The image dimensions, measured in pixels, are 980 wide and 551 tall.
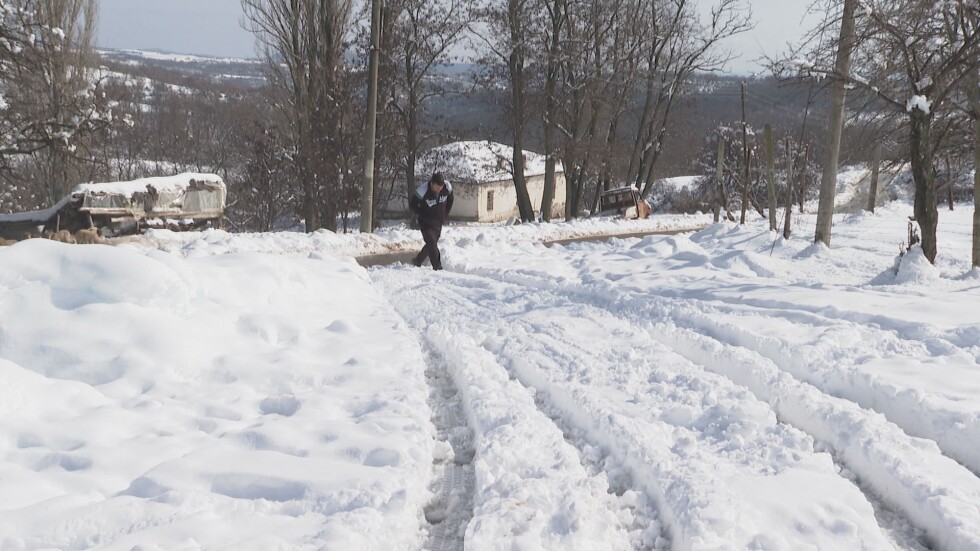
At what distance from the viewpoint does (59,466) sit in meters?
3.71

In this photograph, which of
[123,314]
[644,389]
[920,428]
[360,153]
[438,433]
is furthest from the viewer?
[360,153]

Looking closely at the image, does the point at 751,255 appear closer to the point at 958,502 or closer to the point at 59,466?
the point at 958,502

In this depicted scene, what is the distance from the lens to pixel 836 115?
43.7 ft

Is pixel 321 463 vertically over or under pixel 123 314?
under

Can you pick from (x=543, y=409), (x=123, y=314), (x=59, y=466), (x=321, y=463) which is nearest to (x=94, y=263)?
(x=123, y=314)

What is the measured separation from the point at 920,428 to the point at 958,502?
3.54 ft

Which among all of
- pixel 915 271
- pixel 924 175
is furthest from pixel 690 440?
pixel 924 175

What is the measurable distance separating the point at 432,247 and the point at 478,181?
3435 cm

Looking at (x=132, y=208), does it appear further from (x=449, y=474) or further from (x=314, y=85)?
(x=449, y=474)

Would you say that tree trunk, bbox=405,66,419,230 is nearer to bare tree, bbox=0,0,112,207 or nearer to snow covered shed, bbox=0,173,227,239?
snow covered shed, bbox=0,173,227,239

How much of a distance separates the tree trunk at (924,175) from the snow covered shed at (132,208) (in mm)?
16920

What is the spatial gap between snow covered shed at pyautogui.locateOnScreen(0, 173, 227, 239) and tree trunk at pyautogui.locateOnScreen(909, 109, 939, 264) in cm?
1692

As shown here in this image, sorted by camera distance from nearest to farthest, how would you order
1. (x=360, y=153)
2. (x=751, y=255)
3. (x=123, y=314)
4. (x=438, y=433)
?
(x=438, y=433) → (x=123, y=314) → (x=751, y=255) → (x=360, y=153)

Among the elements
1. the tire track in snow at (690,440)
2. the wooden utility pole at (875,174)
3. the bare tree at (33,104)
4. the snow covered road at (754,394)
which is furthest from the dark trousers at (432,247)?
the wooden utility pole at (875,174)
